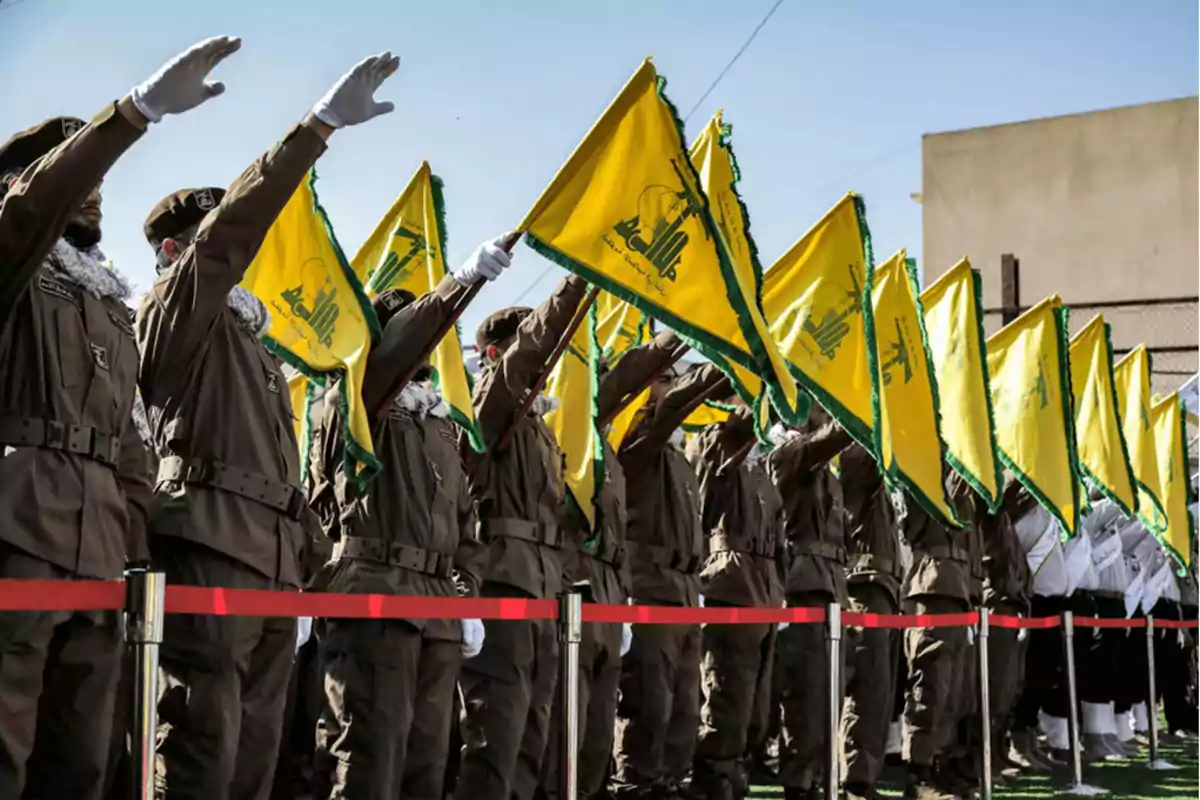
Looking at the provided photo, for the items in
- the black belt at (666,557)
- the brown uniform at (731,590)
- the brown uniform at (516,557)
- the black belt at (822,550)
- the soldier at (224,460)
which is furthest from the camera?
the black belt at (822,550)

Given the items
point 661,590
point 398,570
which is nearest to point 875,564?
point 661,590

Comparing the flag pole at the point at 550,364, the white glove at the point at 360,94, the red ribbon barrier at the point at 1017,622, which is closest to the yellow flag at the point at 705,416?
the red ribbon barrier at the point at 1017,622

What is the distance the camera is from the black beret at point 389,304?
670 centimetres

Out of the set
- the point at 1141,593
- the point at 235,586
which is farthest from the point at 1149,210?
the point at 235,586

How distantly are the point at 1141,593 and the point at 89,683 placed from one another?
10.8m

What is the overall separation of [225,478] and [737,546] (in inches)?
173

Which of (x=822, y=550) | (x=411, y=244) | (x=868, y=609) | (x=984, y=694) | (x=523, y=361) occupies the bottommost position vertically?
(x=984, y=694)

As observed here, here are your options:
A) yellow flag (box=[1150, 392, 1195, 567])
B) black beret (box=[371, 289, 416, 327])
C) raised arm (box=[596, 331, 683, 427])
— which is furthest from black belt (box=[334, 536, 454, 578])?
yellow flag (box=[1150, 392, 1195, 567])

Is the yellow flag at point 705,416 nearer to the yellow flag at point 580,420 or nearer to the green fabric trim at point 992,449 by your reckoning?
the green fabric trim at point 992,449

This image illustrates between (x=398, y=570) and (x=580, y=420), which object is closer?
(x=398, y=570)

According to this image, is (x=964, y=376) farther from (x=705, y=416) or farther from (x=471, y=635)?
(x=471, y=635)

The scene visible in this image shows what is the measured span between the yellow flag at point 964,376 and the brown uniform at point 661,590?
1624 millimetres

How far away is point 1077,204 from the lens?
25.5 metres

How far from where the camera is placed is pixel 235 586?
4.97 meters
